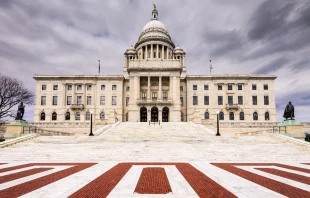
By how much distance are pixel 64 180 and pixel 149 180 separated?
2.79 metres

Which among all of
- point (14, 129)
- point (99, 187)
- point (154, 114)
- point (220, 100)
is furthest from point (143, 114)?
point (99, 187)

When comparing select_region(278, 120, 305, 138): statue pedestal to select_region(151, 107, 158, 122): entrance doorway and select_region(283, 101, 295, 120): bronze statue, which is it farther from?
select_region(151, 107, 158, 122): entrance doorway

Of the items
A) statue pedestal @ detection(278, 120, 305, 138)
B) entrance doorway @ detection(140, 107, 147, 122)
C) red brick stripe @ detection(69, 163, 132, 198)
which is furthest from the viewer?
entrance doorway @ detection(140, 107, 147, 122)

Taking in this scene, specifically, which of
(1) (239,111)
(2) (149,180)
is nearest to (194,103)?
(1) (239,111)

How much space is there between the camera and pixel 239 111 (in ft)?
163

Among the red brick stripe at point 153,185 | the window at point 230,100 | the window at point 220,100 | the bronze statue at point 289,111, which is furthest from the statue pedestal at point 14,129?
the window at point 230,100

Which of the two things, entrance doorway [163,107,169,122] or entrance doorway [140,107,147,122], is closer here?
entrance doorway [140,107,147,122]

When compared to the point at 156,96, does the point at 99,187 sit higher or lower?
lower

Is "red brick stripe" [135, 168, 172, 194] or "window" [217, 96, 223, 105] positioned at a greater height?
"window" [217, 96, 223, 105]

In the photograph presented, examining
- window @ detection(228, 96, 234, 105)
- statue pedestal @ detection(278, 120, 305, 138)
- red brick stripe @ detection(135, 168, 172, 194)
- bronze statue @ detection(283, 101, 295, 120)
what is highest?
window @ detection(228, 96, 234, 105)

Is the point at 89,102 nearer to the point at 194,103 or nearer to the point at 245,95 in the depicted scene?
the point at 194,103

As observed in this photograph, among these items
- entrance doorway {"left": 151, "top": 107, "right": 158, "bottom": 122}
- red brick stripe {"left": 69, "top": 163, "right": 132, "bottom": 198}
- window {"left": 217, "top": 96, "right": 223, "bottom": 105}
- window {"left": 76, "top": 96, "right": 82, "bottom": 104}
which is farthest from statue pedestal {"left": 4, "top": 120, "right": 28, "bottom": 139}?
window {"left": 217, "top": 96, "right": 223, "bottom": 105}

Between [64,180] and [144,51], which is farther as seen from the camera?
[144,51]

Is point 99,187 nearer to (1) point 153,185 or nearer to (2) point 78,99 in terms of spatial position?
(1) point 153,185
